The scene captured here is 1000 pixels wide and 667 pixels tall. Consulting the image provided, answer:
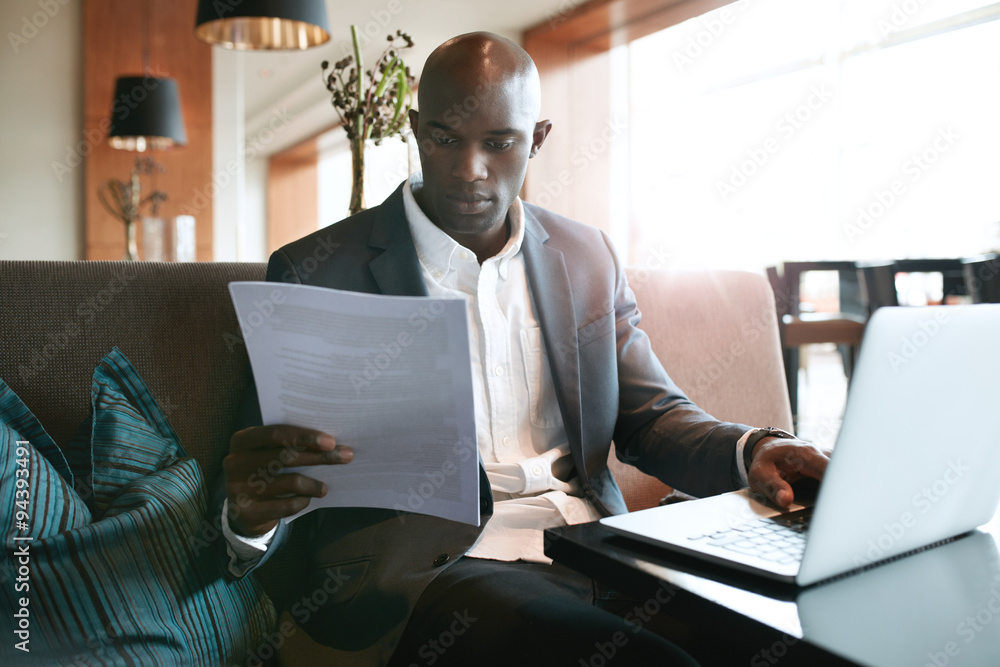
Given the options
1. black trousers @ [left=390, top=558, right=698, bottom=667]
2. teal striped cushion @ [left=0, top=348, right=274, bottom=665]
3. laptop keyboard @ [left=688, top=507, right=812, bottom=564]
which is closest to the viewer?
laptop keyboard @ [left=688, top=507, right=812, bottom=564]

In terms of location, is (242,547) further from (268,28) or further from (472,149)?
(268,28)

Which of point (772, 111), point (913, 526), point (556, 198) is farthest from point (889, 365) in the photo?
point (772, 111)

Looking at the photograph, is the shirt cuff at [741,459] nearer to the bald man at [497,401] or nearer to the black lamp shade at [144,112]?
the bald man at [497,401]

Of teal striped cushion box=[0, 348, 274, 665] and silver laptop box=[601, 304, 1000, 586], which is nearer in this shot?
silver laptop box=[601, 304, 1000, 586]

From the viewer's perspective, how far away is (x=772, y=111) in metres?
6.97

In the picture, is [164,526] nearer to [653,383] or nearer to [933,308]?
[653,383]

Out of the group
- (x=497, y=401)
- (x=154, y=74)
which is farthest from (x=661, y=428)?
(x=154, y=74)

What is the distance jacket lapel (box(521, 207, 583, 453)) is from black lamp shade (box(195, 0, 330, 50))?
148cm

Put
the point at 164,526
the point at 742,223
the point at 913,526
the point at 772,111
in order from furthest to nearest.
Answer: the point at 742,223, the point at 772,111, the point at 164,526, the point at 913,526

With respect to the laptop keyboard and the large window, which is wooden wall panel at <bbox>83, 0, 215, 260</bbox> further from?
the laptop keyboard

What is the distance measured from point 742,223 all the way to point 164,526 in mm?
7151

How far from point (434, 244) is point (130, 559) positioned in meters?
0.61

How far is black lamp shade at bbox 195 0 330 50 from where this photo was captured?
241 cm

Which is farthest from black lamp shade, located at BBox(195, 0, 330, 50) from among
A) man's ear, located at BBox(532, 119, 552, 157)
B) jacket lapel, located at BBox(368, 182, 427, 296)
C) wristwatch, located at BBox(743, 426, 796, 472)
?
wristwatch, located at BBox(743, 426, 796, 472)
